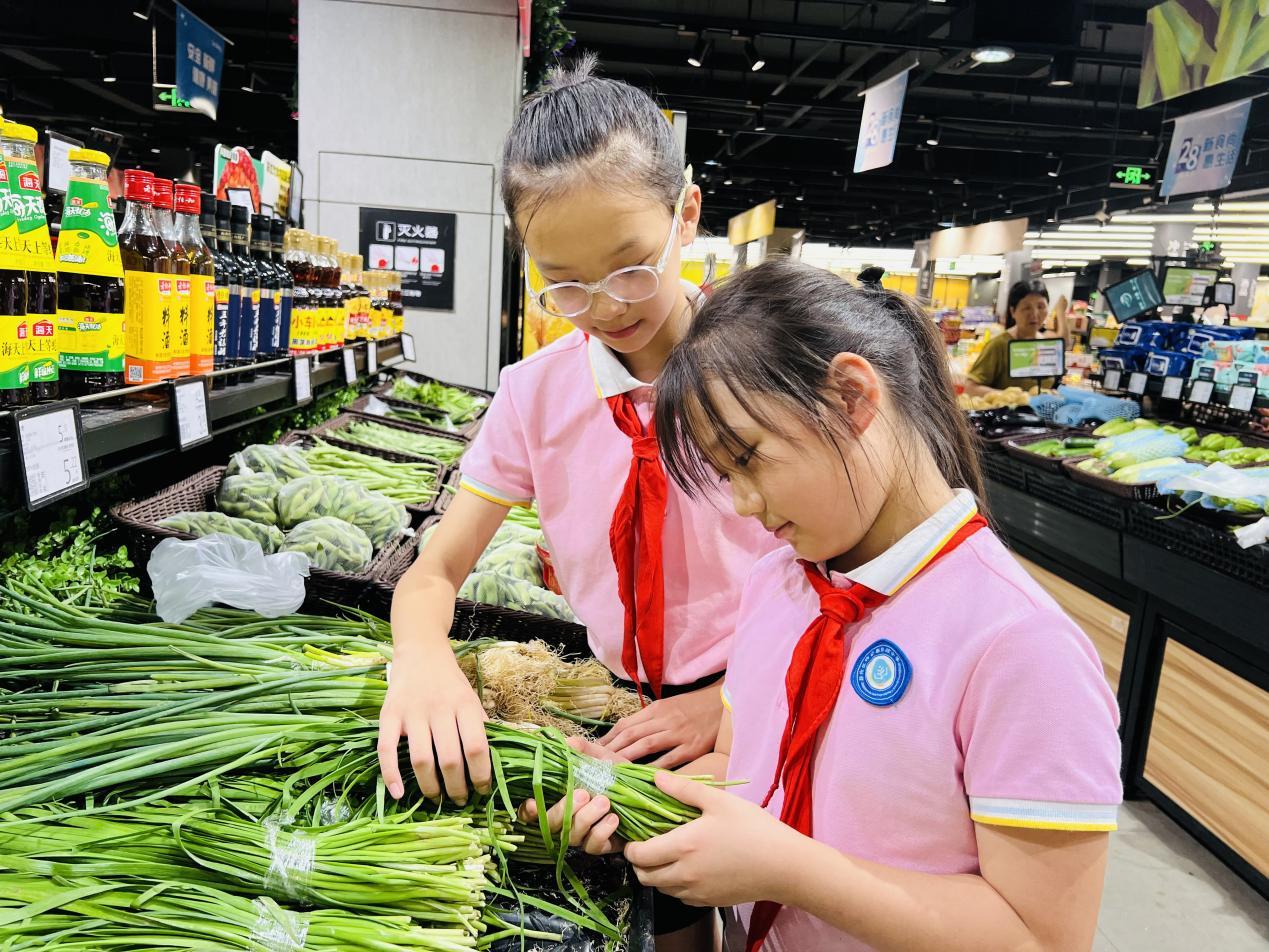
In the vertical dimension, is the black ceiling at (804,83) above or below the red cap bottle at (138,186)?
above

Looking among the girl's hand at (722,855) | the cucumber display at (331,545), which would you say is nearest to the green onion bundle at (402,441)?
the cucumber display at (331,545)

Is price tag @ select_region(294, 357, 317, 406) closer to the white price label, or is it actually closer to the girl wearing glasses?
the white price label

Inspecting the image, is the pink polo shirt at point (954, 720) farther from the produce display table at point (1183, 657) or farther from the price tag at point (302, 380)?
the produce display table at point (1183, 657)

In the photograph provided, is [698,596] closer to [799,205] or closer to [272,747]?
[272,747]

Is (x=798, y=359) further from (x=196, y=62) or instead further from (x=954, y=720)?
(x=196, y=62)

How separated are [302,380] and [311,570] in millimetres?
936

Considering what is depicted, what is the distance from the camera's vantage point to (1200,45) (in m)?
5.26

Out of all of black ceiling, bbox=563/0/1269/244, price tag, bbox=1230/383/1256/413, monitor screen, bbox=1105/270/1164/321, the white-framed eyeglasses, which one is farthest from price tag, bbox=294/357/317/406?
black ceiling, bbox=563/0/1269/244

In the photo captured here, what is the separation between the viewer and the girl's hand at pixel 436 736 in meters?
1.05

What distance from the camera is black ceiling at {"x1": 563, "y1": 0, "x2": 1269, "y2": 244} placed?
10.5 meters

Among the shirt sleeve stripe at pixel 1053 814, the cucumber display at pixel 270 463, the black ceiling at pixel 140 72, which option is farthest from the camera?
the black ceiling at pixel 140 72

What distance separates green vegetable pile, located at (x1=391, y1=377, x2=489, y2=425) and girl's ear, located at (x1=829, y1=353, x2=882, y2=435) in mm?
3472

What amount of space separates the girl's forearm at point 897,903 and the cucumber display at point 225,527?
1.49 metres

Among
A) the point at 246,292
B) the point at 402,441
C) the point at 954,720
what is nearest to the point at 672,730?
the point at 954,720
